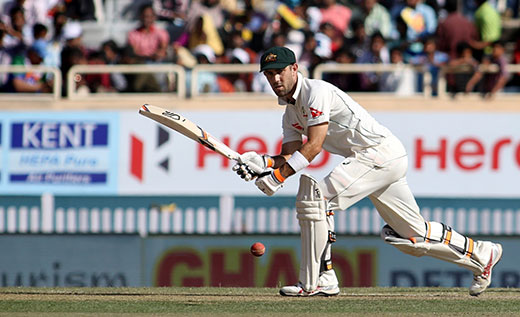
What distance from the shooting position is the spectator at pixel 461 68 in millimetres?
14023

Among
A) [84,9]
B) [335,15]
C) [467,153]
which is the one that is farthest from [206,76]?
[467,153]

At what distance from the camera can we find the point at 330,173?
7441 mm

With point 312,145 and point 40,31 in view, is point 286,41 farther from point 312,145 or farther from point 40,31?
point 312,145

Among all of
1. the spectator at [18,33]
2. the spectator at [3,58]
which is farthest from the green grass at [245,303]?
the spectator at [18,33]

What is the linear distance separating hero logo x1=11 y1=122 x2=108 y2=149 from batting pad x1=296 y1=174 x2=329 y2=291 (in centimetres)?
722

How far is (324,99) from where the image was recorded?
7.29 m

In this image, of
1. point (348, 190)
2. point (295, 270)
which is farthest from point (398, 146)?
point (295, 270)

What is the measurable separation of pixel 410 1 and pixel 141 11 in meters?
3.85

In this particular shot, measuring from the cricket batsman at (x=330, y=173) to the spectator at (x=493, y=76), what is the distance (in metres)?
6.57

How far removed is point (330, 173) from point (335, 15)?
8094mm

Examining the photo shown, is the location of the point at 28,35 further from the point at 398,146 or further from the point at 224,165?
the point at 398,146

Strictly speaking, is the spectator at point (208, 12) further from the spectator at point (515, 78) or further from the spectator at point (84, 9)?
the spectator at point (515, 78)

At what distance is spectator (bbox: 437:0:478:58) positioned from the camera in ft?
46.6

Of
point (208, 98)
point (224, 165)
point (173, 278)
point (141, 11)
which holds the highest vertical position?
point (141, 11)
